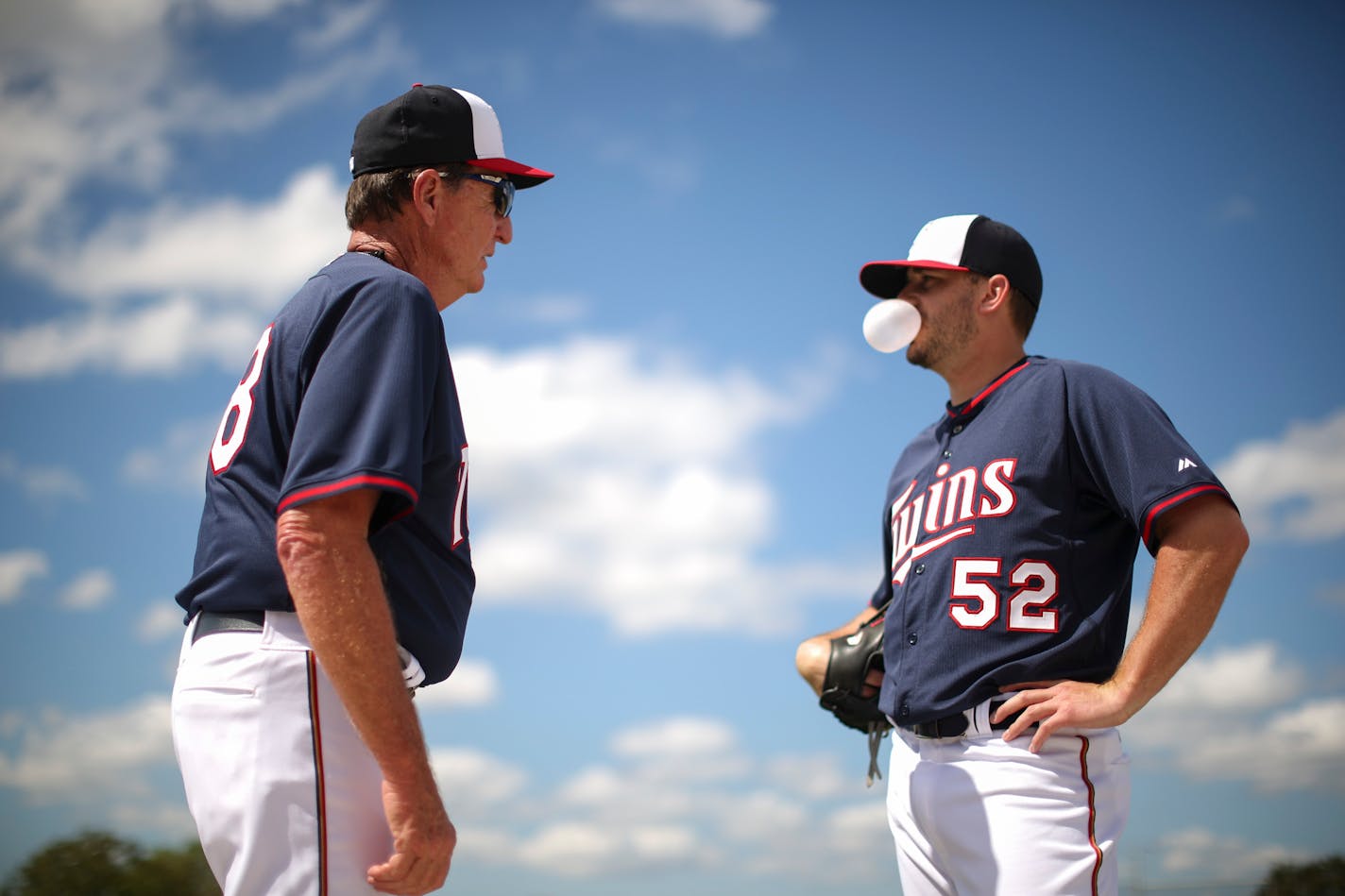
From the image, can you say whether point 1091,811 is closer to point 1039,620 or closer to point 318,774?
point 1039,620

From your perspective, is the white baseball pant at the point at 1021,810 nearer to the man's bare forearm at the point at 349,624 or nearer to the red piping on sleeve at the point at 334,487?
the man's bare forearm at the point at 349,624

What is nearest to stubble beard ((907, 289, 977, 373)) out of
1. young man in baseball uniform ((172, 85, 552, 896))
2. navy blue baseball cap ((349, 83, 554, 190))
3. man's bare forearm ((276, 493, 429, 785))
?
navy blue baseball cap ((349, 83, 554, 190))

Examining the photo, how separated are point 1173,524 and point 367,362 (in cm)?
253

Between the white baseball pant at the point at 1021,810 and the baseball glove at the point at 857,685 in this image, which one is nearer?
the white baseball pant at the point at 1021,810

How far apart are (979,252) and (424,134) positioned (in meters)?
2.47

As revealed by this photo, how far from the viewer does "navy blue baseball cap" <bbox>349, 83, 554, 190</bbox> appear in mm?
2939

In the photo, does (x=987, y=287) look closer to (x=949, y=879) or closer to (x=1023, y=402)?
(x=1023, y=402)

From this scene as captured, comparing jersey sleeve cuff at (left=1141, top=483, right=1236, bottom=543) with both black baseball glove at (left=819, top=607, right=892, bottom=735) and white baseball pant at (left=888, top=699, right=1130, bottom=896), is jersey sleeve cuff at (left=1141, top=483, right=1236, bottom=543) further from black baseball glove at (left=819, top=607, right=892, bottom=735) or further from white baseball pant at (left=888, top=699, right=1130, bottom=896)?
black baseball glove at (left=819, top=607, right=892, bottom=735)

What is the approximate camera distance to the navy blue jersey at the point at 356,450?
2283mm

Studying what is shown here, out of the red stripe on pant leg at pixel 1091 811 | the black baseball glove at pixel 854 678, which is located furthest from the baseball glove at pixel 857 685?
the red stripe on pant leg at pixel 1091 811

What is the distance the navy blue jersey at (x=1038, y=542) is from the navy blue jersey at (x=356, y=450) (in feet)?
5.84

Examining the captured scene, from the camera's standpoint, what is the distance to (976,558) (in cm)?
365

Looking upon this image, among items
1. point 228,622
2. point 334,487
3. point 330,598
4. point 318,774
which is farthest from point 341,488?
point 318,774

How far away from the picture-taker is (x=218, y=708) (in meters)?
2.28
